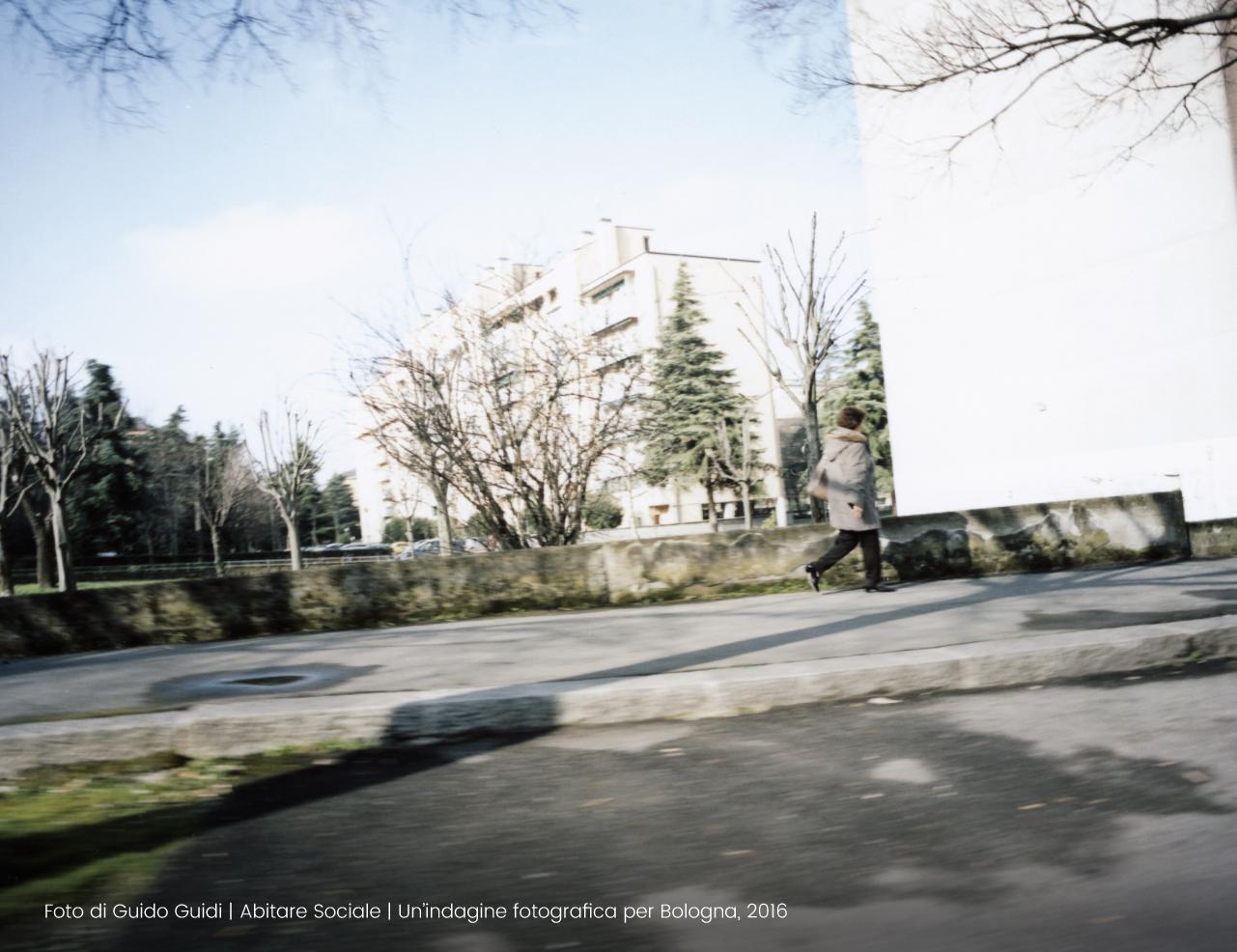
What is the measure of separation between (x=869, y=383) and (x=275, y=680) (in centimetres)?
4472

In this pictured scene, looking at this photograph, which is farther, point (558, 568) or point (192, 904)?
point (558, 568)


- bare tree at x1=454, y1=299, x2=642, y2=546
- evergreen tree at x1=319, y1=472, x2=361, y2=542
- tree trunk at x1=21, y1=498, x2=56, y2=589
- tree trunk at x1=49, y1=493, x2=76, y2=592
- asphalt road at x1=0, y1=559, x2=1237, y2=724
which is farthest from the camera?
evergreen tree at x1=319, y1=472, x2=361, y2=542

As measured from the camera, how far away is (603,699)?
4.36 metres

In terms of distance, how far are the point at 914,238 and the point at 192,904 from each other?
84.8 feet

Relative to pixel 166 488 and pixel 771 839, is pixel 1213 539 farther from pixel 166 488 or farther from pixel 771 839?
pixel 166 488

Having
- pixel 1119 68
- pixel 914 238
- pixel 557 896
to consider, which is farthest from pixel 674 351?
pixel 557 896

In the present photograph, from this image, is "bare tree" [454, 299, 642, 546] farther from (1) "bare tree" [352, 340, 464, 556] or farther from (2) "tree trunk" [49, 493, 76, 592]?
(2) "tree trunk" [49, 493, 76, 592]

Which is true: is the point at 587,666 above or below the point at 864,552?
below

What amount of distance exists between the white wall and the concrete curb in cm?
1354

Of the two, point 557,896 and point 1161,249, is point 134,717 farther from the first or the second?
point 1161,249

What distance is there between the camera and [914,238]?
82.7 feet

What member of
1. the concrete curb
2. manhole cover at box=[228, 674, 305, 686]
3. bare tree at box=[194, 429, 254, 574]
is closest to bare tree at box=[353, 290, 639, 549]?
manhole cover at box=[228, 674, 305, 686]

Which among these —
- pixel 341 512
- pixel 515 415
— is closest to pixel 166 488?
pixel 341 512

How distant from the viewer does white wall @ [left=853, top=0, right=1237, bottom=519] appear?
63.4ft
